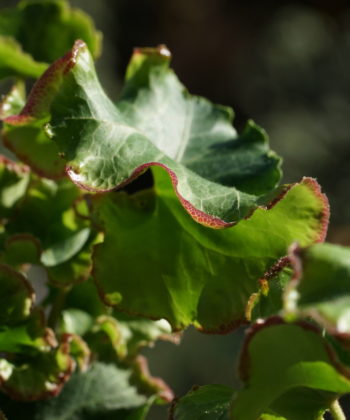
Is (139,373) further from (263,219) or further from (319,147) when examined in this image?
(319,147)

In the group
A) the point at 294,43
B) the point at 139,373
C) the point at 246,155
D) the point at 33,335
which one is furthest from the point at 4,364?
the point at 294,43

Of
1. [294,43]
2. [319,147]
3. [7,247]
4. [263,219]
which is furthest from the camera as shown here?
[294,43]

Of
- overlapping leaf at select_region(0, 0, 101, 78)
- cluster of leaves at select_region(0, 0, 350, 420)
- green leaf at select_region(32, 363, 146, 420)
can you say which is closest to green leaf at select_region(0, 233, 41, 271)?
cluster of leaves at select_region(0, 0, 350, 420)

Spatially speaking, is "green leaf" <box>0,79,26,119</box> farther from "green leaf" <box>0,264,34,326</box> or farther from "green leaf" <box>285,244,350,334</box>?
"green leaf" <box>285,244,350,334</box>

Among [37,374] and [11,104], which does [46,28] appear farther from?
[37,374]

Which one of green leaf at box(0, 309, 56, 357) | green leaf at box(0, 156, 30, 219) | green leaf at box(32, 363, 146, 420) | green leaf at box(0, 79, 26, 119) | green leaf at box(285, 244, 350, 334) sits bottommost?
green leaf at box(32, 363, 146, 420)

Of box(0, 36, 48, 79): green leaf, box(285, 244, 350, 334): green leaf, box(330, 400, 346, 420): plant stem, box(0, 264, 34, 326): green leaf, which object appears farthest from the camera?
box(0, 36, 48, 79): green leaf

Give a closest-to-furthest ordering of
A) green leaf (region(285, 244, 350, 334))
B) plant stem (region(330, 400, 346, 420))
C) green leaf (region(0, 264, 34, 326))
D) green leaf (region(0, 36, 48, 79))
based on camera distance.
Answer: green leaf (region(285, 244, 350, 334))
plant stem (region(330, 400, 346, 420))
green leaf (region(0, 264, 34, 326))
green leaf (region(0, 36, 48, 79))
